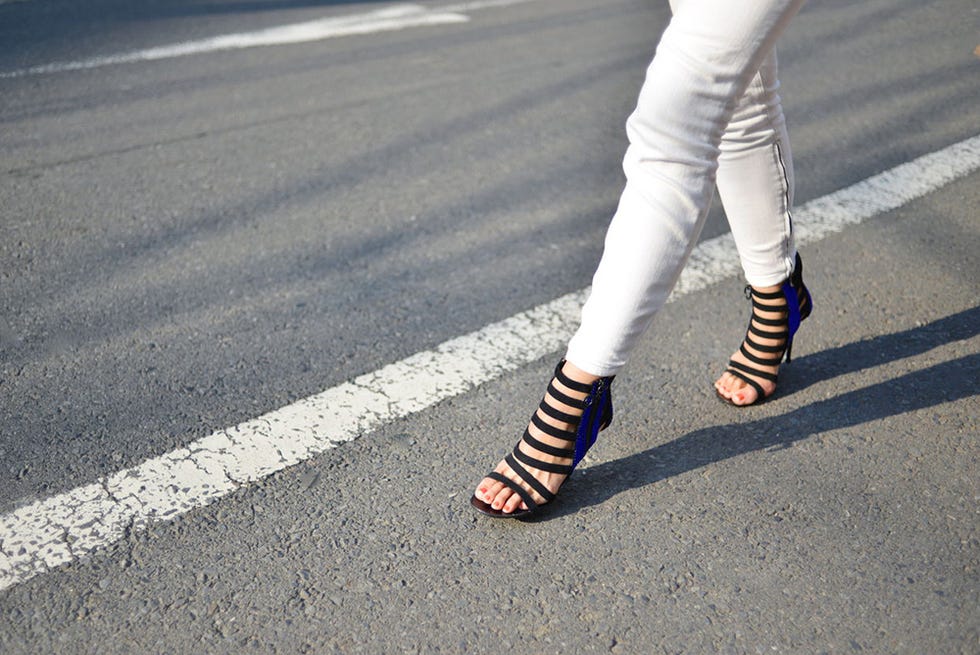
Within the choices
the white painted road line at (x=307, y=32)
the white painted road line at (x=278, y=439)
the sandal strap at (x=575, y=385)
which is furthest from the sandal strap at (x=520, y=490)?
the white painted road line at (x=307, y=32)

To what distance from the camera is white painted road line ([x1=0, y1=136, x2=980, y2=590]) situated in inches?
76.1

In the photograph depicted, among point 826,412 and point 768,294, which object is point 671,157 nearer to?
point 768,294

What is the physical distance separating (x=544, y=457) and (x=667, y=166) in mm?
627

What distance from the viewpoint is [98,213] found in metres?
3.52

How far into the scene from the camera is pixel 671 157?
1849 millimetres

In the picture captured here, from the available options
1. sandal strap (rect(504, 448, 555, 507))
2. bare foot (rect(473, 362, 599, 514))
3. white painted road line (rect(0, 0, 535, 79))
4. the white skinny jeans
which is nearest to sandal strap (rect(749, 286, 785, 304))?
the white skinny jeans

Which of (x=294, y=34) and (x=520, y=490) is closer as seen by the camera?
(x=520, y=490)

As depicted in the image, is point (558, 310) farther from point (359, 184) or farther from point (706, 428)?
point (359, 184)

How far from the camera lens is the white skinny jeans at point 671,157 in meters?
1.75

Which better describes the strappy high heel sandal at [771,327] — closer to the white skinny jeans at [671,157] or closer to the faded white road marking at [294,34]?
the white skinny jeans at [671,157]

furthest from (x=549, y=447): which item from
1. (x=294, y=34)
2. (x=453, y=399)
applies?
(x=294, y=34)

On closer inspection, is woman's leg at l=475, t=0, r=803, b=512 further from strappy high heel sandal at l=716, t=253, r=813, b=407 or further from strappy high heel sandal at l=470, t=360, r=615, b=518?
strappy high heel sandal at l=716, t=253, r=813, b=407

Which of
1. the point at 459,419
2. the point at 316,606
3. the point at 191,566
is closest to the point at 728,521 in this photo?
the point at 459,419

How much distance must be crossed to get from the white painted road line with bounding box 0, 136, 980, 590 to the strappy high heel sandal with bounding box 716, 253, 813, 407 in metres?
0.52
